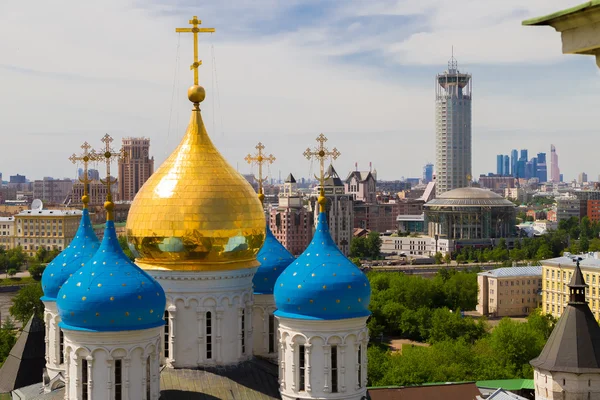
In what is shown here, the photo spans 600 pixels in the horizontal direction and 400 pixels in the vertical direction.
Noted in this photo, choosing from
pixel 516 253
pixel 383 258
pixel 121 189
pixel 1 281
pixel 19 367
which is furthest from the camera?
pixel 121 189

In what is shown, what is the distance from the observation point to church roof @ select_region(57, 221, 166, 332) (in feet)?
60.4

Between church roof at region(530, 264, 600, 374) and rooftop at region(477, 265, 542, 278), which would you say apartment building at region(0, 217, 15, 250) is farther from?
church roof at region(530, 264, 600, 374)

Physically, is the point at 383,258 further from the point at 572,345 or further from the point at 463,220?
the point at 572,345

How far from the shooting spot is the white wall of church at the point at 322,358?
2003 centimetres

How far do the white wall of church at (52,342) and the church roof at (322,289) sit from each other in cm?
741

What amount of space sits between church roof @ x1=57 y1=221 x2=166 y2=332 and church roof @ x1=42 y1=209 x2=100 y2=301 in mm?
5574

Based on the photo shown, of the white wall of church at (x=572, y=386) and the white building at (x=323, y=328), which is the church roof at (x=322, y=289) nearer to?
the white building at (x=323, y=328)

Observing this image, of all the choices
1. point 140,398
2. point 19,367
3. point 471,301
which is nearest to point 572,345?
point 140,398

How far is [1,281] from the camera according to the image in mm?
90312

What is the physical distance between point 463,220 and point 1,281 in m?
72.0

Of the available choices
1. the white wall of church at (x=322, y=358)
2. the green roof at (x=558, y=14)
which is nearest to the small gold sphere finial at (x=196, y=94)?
the white wall of church at (x=322, y=358)

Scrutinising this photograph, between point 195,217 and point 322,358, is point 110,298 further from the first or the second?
point 322,358

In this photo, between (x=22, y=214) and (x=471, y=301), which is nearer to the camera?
(x=471, y=301)

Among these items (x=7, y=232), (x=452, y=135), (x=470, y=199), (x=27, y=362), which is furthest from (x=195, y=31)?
(x=452, y=135)
